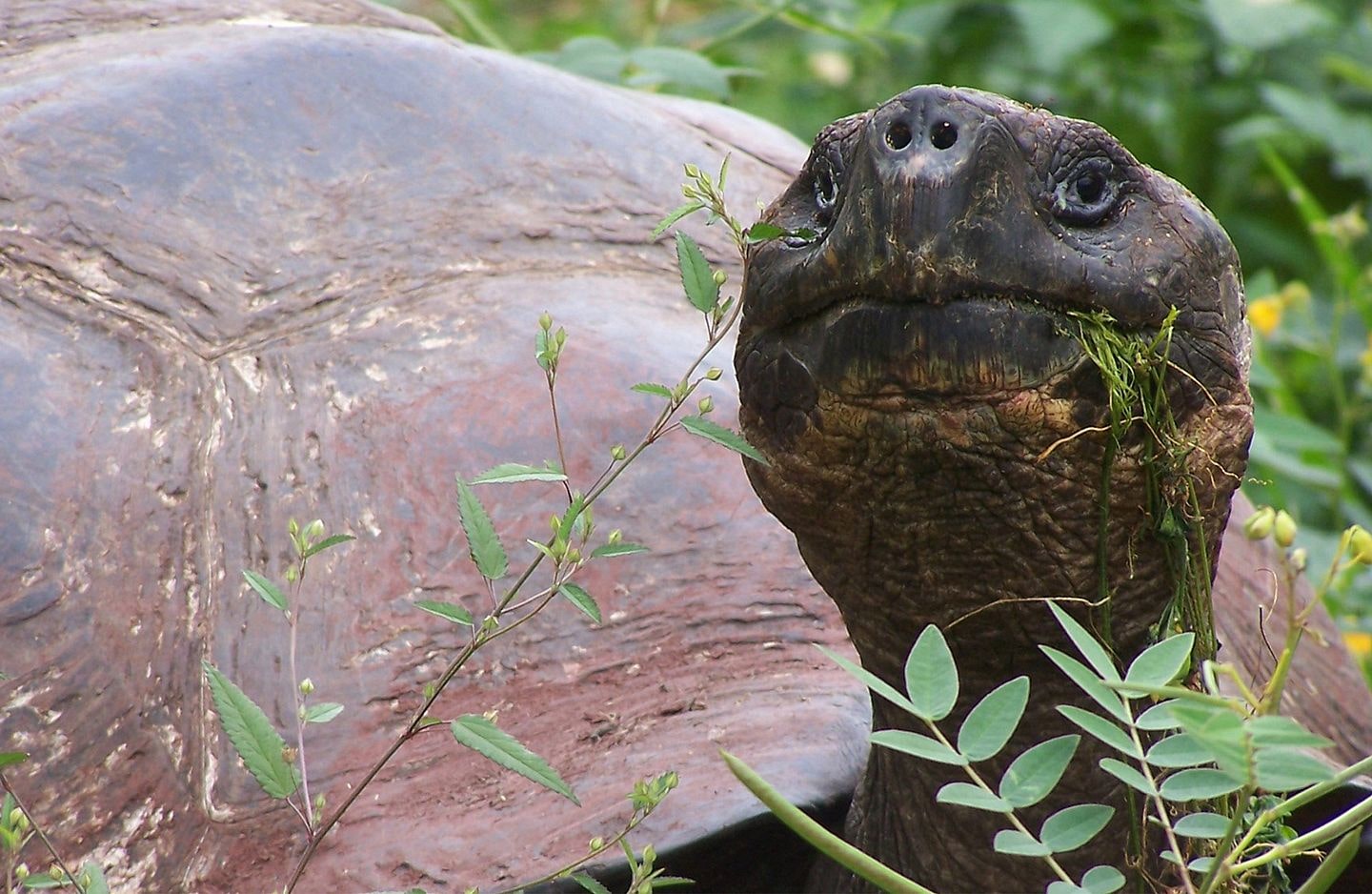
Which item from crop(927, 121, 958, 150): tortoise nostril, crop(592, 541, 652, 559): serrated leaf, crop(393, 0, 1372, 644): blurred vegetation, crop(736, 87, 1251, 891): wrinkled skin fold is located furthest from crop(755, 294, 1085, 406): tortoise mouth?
crop(393, 0, 1372, 644): blurred vegetation

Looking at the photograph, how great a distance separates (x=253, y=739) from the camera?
1.27m

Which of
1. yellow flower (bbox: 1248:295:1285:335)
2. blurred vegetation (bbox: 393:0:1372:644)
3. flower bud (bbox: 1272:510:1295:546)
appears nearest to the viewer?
flower bud (bbox: 1272:510:1295:546)

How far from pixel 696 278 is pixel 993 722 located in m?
0.42

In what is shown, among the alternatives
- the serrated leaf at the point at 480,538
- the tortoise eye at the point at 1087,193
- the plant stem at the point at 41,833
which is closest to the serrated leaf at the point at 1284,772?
the tortoise eye at the point at 1087,193

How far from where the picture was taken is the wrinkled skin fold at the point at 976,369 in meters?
1.24

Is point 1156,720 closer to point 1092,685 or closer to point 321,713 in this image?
point 1092,685

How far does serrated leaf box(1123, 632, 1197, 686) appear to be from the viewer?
1142 millimetres

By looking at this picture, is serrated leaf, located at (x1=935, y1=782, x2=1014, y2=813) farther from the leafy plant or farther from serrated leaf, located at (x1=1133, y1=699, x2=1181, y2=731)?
serrated leaf, located at (x1=1133, y1=699, x2=1181, y2=731)

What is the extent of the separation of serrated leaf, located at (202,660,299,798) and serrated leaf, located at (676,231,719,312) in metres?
0.47

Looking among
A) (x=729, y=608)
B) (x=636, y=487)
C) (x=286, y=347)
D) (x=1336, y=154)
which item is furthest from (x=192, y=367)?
(x=1336, y=154)

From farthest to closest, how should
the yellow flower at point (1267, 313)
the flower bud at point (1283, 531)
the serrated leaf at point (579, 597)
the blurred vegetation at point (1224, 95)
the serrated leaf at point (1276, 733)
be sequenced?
the blurred vegetation at point (1224, 95) < the yellow flower at point (1267, 313) < the serrated leaf at point (579, 597) < the flower bud at point (1283, 531) < the serrated leaf at point (1276, 733)

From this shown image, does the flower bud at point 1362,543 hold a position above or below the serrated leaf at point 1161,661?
above

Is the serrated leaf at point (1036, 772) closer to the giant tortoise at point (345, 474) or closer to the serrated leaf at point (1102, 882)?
the serrated leaf at point (1102, 882)

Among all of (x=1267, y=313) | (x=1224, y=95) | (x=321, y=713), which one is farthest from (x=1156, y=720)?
(x=1224, y=95)
